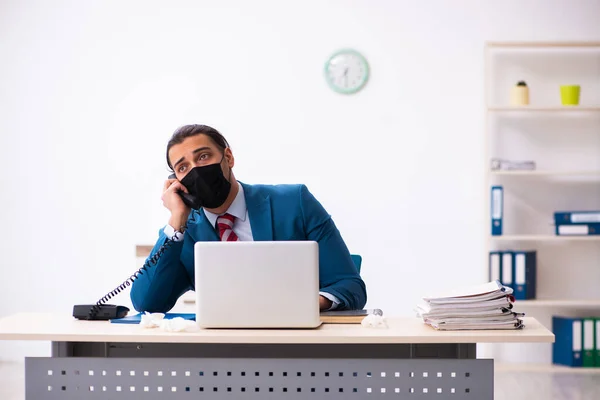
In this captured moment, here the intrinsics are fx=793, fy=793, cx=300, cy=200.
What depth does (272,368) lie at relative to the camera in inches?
83.6

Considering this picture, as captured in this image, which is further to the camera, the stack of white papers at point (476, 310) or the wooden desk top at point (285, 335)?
the stack of white papers at point (476, 310)

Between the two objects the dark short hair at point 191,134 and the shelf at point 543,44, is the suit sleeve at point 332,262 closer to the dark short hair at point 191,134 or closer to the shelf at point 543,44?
the dark short hair at point 191,134

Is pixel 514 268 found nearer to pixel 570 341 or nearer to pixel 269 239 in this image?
pixel 570 341

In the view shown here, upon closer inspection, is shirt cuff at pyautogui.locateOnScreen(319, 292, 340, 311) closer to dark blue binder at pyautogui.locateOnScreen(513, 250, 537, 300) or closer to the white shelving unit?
dark blue binder at pyautogui.locateOnScreen(513, 250, 537, 300)

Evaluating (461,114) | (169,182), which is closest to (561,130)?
(461,114)

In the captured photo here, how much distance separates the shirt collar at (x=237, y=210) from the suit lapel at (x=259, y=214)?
0.02 meters

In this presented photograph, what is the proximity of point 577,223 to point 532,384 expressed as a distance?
108 cm

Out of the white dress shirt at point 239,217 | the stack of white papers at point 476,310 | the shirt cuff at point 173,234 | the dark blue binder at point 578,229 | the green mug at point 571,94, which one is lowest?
the stack of white papers at point 476,310

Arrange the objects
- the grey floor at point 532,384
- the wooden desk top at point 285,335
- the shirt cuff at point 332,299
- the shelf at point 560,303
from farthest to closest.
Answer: the shelf at point 560,303 → the grey floor at point 532,384 → the shirt cuff at point 332,299 → the wooden desk top at point 285,335

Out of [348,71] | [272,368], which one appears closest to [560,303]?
[348,71]

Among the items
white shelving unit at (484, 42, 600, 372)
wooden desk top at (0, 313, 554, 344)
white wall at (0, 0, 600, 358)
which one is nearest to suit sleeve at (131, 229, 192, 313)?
wooden desk top at (0, 313, 554, 344)

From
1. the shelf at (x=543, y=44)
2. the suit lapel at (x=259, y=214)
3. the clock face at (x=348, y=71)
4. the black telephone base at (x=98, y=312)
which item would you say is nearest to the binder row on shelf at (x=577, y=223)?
the shelf at (x=543, y=44)

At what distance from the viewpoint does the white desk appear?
80.5 inches

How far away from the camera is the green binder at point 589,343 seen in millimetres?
4918
